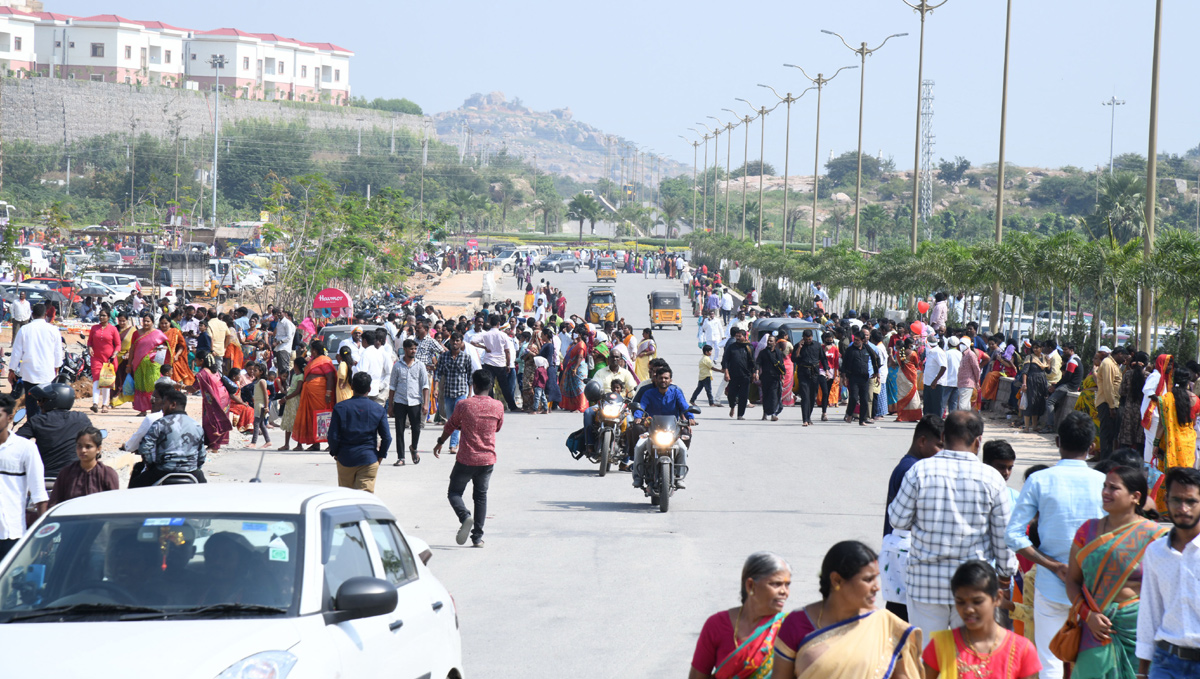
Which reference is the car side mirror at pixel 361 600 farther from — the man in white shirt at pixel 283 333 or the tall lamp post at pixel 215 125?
the tall lamp post at pixel 215 125

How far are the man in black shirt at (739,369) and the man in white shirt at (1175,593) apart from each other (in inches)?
670

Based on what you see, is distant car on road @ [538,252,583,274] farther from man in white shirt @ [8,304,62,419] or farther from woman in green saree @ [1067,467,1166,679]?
woman in green saree @ [1067,467,1166,679]

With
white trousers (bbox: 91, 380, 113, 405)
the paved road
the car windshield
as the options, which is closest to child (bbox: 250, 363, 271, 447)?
the paved road

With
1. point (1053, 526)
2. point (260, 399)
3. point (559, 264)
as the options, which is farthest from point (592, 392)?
point (559, 264)

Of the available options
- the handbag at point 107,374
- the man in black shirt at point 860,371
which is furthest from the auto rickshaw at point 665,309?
the handbag at point 107,374

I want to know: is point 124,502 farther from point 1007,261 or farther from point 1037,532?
point 1007,261

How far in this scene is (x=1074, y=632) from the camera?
5.76 metres

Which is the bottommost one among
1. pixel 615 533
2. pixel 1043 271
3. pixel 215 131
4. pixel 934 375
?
pixel 615 533

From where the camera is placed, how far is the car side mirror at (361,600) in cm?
486

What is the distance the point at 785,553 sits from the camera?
11.0 metres

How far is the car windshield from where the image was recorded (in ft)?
16.2

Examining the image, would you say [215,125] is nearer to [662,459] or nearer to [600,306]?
[600,306]

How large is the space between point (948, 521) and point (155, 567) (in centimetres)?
355

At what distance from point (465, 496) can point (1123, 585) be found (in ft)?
30.4
